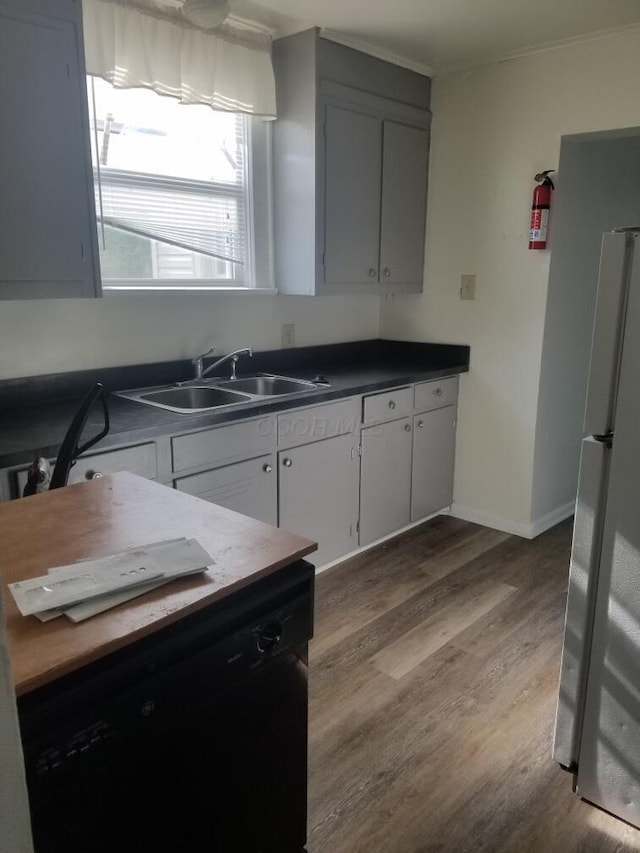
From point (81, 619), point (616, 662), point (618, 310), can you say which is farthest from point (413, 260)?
point (81, 619)

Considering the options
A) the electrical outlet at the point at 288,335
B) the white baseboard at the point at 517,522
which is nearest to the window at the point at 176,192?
the electrical outlet at the point at 288,335

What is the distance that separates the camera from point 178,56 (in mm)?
2521

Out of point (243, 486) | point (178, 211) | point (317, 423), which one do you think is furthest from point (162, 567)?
point (178, 211)

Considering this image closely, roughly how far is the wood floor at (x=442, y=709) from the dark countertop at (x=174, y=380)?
0.89m

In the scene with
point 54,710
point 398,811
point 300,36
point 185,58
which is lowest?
point 398,811

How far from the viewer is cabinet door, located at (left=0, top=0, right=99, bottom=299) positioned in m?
1.88

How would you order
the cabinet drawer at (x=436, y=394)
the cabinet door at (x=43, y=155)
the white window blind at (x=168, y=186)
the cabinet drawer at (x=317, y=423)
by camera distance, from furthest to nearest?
the cabinet drawer at (x=436, y=394) < the cabinet drawer at (x=317, y=423) < the white window blind at (x=168, y=186) < the cabinet door at (x=43, y=155)

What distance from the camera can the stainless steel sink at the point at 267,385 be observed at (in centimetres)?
295

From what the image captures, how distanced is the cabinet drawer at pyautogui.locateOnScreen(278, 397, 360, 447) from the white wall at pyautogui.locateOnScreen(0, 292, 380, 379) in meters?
0.62

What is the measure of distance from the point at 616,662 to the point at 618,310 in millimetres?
865

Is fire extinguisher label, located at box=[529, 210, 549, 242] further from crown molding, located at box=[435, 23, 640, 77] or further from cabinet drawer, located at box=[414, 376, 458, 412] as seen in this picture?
cabinet drawer, located at box=[414, 376, 458, 412]

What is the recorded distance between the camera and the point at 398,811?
5.50 ft

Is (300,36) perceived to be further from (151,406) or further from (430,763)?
(430,763)

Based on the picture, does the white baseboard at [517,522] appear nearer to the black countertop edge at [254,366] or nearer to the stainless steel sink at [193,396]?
the black countertop edge at [254,366]
